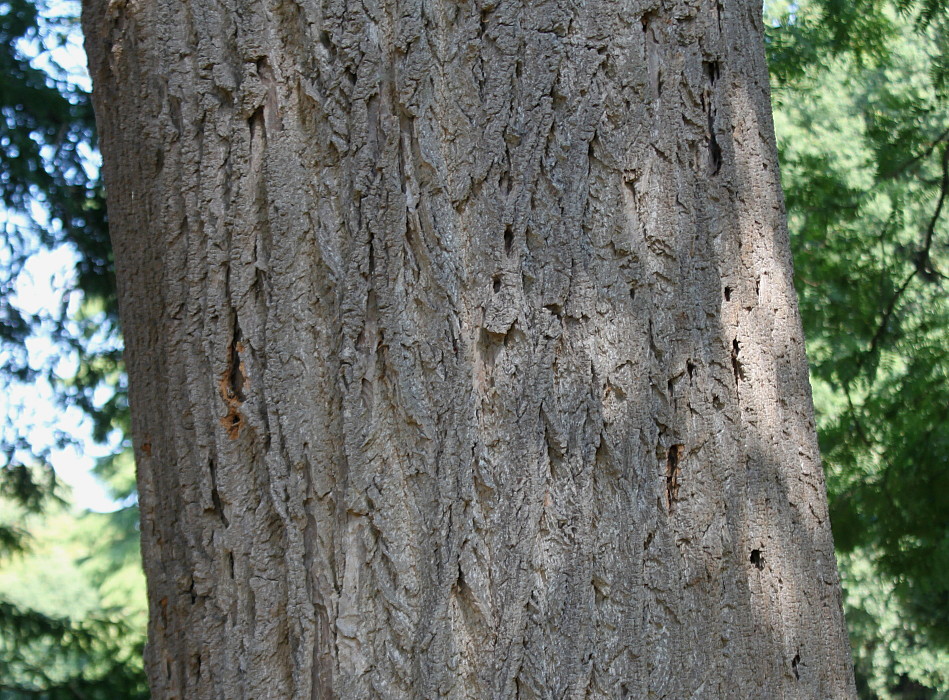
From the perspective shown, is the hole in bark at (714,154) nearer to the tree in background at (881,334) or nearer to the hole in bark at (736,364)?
the hole in bark at (736,364)

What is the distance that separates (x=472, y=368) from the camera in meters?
1.30

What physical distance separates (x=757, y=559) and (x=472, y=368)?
21.6 inches

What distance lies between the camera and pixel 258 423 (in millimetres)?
1355

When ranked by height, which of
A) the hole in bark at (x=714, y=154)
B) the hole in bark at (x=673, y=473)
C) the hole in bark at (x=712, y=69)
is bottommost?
the hole in bark at (x=673, y=473)

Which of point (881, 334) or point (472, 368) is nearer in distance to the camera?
point (472, 368)

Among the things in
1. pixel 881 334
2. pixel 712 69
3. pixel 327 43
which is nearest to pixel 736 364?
pixel 712 69

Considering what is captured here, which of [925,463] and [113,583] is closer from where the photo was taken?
[925,463]

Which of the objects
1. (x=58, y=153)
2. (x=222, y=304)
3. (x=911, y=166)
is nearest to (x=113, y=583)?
(x=58, y=153)

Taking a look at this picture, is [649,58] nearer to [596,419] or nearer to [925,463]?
[596,419]

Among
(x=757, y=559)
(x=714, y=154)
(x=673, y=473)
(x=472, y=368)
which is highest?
(x=714, y=154)

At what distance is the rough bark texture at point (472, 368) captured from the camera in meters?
1.27

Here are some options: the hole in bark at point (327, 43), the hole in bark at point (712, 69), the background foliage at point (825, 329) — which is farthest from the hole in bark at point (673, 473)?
the background foliage at point (825, 329)

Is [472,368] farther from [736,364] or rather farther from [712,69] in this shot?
[712,69]

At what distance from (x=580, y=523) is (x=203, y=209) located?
30.8 inches
